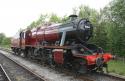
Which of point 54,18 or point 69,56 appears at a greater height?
point 54,18

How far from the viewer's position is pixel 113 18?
26.7 meters

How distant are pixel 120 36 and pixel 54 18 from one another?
129 ft

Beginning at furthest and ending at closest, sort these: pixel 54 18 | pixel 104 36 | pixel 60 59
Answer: pixel 54 18 < pixel 104 36 < pixel 60 59

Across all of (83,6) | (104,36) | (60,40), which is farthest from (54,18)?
(60,40)

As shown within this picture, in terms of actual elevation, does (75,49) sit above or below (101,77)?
above

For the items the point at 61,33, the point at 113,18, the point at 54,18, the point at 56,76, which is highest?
the point at 54,18

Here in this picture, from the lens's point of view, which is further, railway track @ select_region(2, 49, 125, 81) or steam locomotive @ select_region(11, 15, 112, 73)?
steam locomotive @ select_region(11, 15, 112, 73)

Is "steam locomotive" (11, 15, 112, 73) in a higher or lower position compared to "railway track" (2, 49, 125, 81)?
higher

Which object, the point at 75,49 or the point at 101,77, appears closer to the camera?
the point at 101,77

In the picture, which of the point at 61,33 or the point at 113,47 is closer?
the point at 61,33

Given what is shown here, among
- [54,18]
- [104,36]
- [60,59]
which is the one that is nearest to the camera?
[60,59]

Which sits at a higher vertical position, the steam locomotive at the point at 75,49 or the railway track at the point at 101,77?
the steam locomotive at the point at 75,49

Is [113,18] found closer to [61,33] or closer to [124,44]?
[124,44]

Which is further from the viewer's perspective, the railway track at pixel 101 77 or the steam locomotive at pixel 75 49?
the steam locomotive at pixel 75 49
